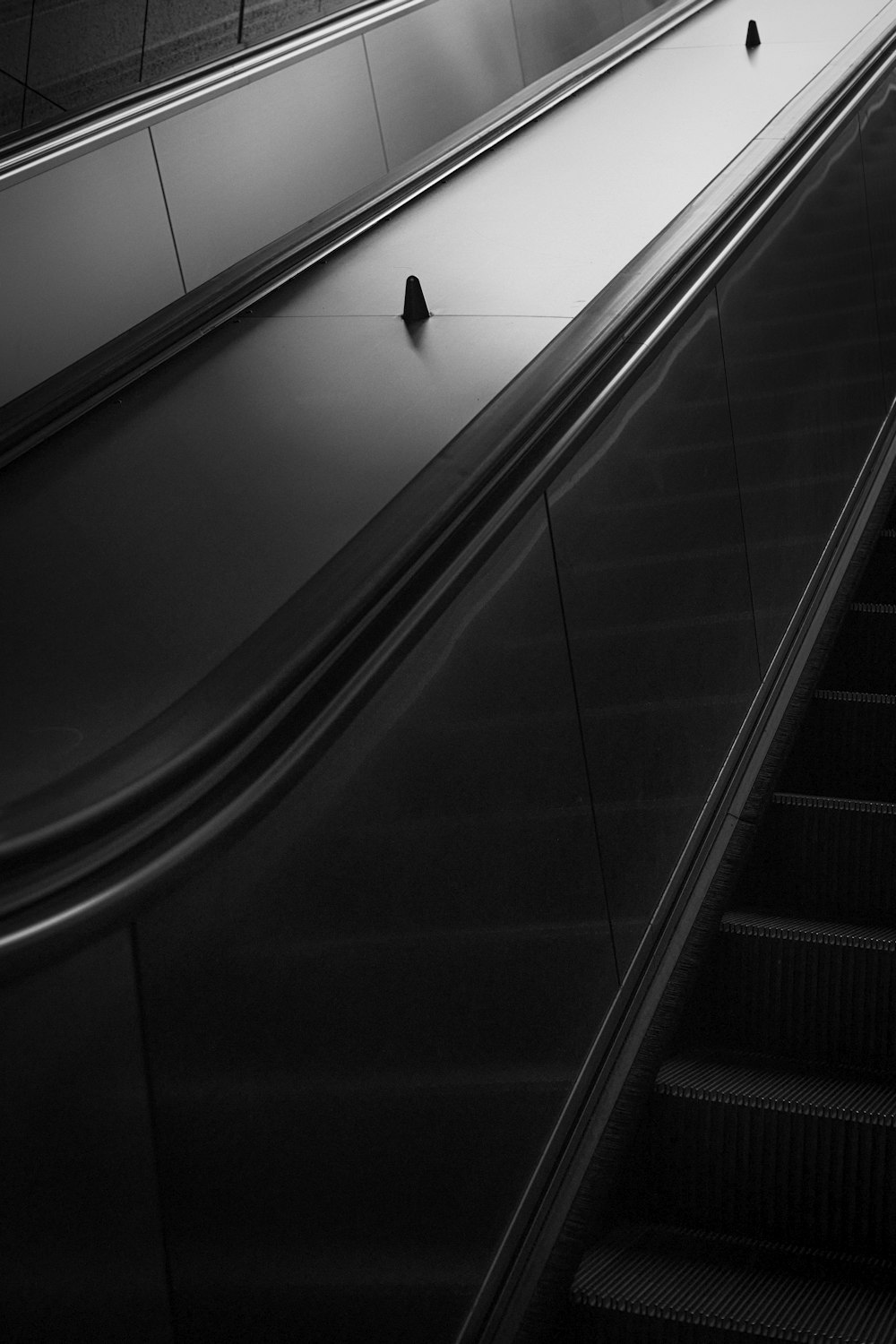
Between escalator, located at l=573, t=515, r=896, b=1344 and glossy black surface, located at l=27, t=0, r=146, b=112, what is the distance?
3.38 m

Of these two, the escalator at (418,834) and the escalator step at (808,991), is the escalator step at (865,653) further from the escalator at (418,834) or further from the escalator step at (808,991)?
the escalator step at (808,991)

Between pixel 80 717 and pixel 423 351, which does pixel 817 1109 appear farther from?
pixel 423 351

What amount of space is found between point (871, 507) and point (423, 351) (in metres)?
1.22

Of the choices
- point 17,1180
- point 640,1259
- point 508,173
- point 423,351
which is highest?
point 508,173

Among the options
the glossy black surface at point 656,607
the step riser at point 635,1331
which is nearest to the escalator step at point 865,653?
the glossy black surface at point 656,607

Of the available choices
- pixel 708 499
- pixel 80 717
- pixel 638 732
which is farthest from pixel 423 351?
pixel 80 717

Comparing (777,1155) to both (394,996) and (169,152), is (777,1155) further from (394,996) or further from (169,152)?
(169,152)

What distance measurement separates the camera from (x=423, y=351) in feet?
9.68

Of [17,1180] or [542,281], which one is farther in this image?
[542,281]

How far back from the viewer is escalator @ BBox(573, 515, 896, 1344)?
1903 millimetres

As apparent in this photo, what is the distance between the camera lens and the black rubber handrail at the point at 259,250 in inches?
110

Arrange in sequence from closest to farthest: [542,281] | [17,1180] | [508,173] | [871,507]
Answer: [17,1180]
[542,281]
[871,507]
[508,173]

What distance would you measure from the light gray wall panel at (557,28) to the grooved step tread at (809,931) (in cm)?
616

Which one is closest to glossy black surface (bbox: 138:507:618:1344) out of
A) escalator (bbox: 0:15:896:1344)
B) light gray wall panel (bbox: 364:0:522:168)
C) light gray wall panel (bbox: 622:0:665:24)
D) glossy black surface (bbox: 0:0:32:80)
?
escalator (bbox: 0:15:896:1344)
